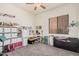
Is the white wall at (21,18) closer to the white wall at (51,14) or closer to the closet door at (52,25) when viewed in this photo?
the white wall at (51,14)

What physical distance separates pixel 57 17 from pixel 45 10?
338mm

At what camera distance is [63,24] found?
6.61ft

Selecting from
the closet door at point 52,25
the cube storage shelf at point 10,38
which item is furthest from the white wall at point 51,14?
the cube storage shelf at point 10,38

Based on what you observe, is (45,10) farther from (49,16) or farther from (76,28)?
(76,28)

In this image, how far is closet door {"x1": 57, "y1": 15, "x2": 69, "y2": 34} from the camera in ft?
6.58

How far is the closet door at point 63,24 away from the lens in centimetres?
201

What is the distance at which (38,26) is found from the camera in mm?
1949

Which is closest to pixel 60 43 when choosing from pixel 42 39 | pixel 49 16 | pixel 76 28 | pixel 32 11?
pixel 76 28

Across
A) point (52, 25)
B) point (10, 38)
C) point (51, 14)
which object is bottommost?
point (10, 38)

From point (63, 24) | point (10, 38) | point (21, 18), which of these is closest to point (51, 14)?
point (63, 24)

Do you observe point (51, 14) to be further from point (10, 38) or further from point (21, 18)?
point (10, 38)

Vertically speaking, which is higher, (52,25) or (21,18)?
(21,18)

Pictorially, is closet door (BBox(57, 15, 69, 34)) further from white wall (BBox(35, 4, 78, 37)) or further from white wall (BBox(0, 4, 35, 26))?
white wall (BBox(0, 4, 35, 26))

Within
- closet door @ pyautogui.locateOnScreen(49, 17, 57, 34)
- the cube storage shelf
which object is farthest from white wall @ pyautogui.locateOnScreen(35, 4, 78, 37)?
the cube storage shelf
